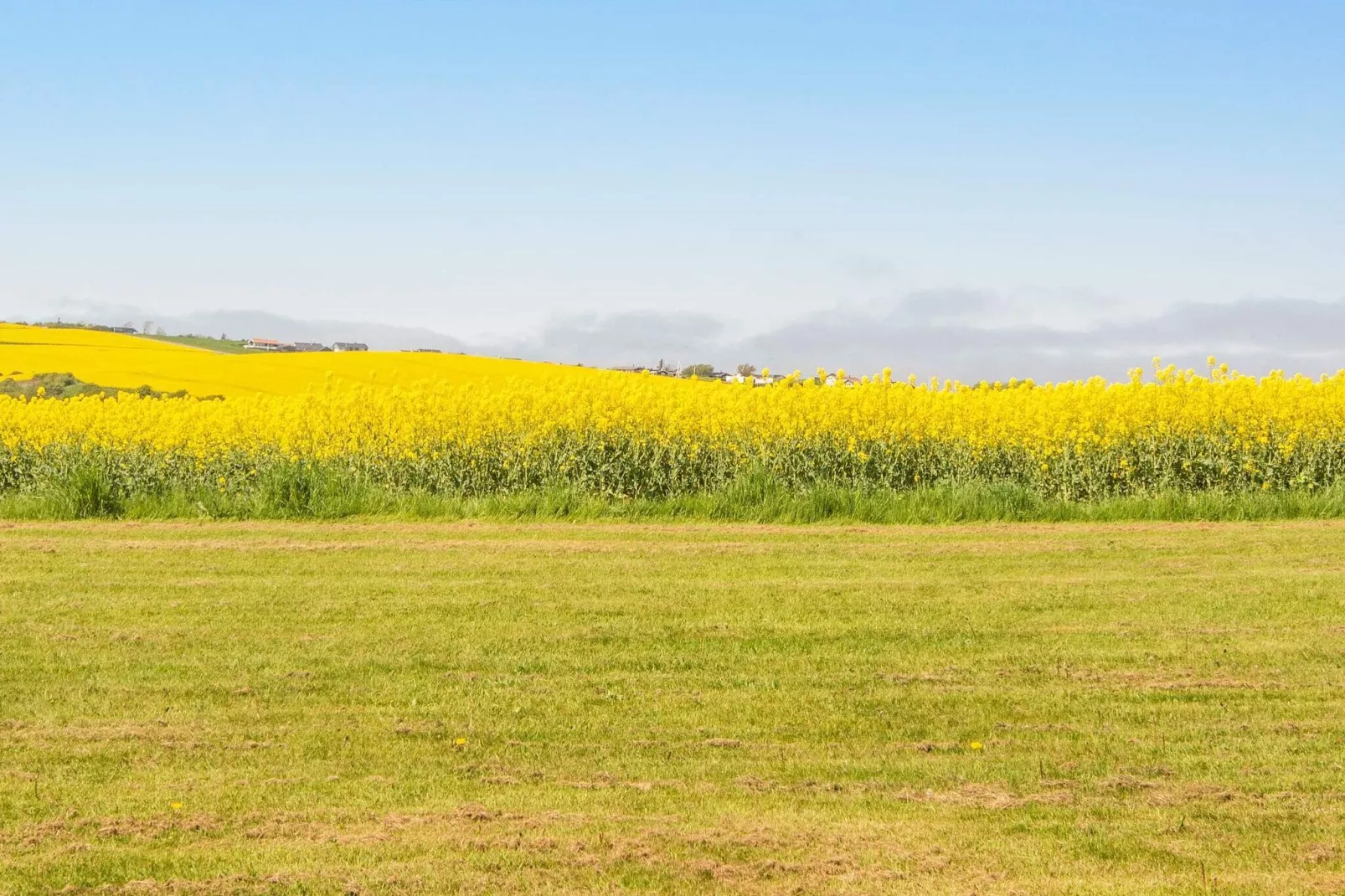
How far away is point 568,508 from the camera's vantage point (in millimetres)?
15820

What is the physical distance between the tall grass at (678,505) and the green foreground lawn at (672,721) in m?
2.71

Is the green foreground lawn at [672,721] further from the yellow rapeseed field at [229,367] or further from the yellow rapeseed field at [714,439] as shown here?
the yellow rapeseed field at [229,367]

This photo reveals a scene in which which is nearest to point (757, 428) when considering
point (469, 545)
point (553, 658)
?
point (469, 545)

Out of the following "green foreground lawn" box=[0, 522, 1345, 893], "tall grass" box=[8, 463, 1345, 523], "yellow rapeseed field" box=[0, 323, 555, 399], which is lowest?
"green foreground lawn" box=[0, 522, 1345, 893]

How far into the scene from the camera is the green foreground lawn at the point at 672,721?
5.34 meters

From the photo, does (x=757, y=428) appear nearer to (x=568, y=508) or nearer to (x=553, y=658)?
(x=568, y=508)

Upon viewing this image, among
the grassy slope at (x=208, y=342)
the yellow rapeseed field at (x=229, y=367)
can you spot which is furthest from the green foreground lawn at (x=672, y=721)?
the grassy slope at (x=208, y=342)

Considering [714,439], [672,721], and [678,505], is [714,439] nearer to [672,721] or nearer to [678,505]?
[678,505]

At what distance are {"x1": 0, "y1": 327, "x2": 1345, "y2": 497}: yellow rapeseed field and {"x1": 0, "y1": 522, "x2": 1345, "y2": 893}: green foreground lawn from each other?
4508 mm

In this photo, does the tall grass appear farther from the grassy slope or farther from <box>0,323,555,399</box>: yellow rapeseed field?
the grassy slope

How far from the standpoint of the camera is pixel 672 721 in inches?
288

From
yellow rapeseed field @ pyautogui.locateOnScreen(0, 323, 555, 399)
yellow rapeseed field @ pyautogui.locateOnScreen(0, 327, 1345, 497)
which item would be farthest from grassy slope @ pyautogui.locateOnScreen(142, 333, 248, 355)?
yellow rapeseed field @ pyautogui.locateOnScreen(0, 327, 1345, 497)

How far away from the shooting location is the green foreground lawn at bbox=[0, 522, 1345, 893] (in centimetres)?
534

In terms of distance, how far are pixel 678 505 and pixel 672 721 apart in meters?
8.76
